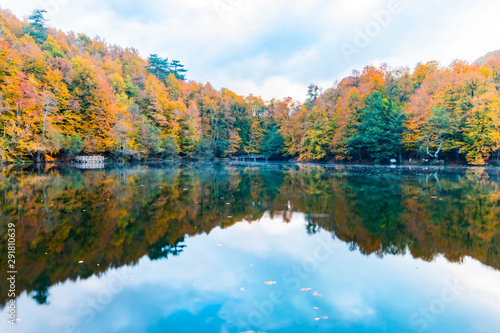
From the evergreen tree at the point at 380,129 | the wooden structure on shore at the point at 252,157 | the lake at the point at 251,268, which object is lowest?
the lake at the point at 251,268

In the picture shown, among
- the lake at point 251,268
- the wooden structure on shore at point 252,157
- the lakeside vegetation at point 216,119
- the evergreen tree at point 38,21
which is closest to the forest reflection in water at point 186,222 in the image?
the lake at point 251,268

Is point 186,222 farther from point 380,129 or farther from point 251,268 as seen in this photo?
point 380,129

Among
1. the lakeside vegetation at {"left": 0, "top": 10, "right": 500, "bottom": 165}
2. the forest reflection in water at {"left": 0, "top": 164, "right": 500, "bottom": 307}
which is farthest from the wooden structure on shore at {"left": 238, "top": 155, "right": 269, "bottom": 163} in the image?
the forest reflection in water at {"left": 0, "top": 164, "right": 500, "bottom": 307}

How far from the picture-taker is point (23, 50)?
1133 inches

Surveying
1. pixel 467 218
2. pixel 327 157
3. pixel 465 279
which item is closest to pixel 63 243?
pixel 465 279

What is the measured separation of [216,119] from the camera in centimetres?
5259

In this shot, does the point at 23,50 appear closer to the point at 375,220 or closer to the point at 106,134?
the point at 106,134

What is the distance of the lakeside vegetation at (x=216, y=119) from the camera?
2597 cm

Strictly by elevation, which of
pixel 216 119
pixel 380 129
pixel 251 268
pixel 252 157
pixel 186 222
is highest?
pixel 216 119

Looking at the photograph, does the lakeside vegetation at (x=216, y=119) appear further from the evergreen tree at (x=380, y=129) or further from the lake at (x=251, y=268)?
the lake at (x=251, y=268)

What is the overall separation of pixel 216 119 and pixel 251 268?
5006 centimetres

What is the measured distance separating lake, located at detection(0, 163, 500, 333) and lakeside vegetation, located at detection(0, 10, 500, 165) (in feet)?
74.4

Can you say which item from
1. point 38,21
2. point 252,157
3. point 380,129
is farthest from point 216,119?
point 38,21

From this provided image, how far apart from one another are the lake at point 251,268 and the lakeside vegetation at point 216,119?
2268 centimetres
